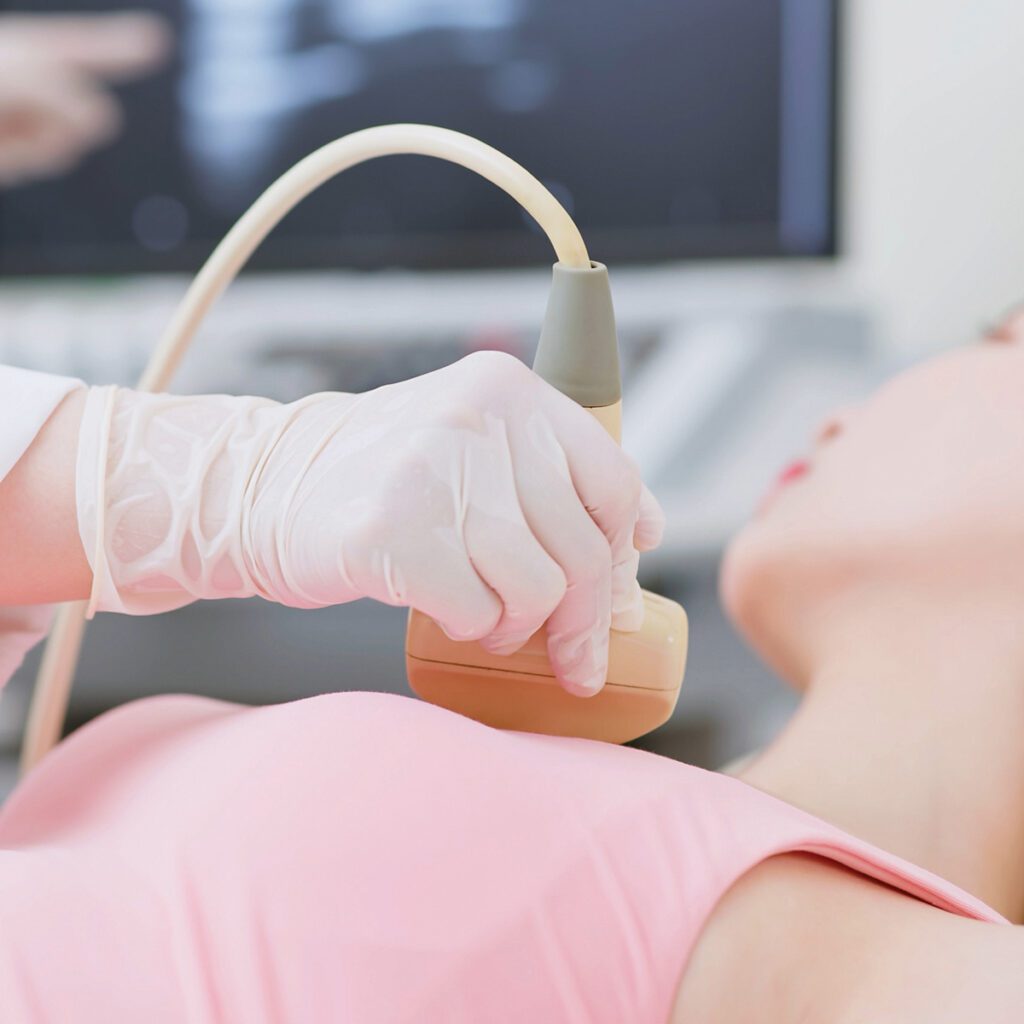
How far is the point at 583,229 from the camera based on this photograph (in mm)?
1903

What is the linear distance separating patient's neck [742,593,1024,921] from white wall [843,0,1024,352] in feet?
3.31

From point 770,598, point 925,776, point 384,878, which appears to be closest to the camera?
point 384,878

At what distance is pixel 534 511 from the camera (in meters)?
0.61

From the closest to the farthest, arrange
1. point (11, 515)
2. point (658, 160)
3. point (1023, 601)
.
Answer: point (11, 515) < point (1023, 601) < point (658, 160)

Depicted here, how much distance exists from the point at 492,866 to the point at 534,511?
0.61 feet

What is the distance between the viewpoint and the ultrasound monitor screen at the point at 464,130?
1.79m

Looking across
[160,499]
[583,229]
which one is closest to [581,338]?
[160,499]

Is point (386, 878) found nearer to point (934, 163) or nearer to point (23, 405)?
point (23, 405)

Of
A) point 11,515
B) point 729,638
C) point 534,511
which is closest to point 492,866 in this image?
point 534,511

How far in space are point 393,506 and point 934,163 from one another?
59.5 inches

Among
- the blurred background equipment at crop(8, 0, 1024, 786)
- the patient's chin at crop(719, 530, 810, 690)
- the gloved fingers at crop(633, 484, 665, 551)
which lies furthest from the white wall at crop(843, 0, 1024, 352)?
the gloved fingers at crop(633, 484, 665, 551)

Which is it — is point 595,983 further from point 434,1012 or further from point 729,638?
point 729,638

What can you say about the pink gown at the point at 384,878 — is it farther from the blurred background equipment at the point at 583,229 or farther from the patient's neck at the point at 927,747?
the blurred background equipment at the point at 583,229

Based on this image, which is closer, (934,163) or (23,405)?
(23,405)
